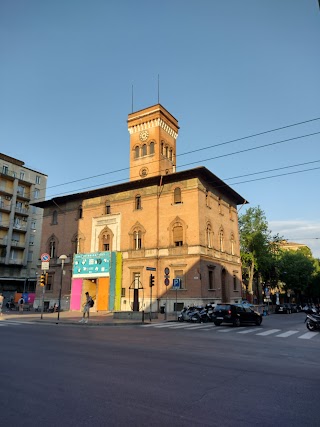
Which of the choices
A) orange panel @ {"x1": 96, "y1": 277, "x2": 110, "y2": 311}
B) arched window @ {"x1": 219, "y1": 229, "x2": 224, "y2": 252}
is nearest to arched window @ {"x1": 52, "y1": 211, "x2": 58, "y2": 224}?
orange panel @ {"x1": 96, "y1": 277, "x2": 110, "y2": 311}

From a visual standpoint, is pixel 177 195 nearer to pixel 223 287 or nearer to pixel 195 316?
pixel 223 287

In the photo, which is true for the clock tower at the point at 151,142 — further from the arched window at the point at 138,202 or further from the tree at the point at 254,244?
the tree at the point at 254,244

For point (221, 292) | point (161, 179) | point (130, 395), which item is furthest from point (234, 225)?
point (130, 395)

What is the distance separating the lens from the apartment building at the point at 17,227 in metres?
53.2

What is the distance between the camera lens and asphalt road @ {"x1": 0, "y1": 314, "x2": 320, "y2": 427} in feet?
13.6

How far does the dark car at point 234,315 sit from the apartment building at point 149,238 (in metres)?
8.42

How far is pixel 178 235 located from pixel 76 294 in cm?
1320

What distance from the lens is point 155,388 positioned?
17.8 feet

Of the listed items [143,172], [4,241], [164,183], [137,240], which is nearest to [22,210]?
[4,241]

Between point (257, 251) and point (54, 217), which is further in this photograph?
point (257, 251)

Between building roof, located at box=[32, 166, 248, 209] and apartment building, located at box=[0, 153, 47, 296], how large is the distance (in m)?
14.6

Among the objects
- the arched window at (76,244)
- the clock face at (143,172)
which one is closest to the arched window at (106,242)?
A: the arched window at (76,244)

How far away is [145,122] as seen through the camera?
4253cm

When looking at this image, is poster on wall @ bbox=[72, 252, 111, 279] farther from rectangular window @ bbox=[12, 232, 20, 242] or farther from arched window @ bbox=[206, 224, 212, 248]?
rectangular window @ bbox=[12, 232, 20, 242]
